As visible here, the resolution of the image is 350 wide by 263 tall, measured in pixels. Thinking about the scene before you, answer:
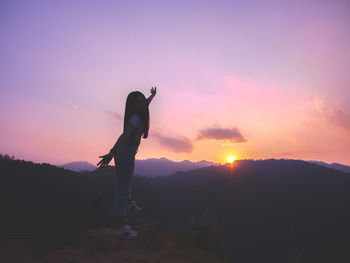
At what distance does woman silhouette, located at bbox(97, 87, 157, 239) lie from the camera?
11.0 feet

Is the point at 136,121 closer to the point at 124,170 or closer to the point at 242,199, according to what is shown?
the point at 124,170

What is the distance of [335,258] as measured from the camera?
6525 cm

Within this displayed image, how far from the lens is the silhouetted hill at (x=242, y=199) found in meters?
71.8

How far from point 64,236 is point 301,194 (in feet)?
452

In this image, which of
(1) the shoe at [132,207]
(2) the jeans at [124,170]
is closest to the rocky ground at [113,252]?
(1) the shoe at [132,207]

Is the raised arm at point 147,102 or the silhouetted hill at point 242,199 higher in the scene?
the raised arm at point 147,102

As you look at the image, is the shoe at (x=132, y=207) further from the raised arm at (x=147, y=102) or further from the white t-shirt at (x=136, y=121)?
the raised arm at (x=147, y=102)

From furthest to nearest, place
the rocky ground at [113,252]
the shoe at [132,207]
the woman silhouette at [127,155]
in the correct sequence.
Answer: the shoe at [132,207]
the woman silhouette at [127,155]
the rocky ground at [113,252]

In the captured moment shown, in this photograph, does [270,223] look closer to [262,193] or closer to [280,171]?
[262,193]

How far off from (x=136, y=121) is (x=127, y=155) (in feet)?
1.84

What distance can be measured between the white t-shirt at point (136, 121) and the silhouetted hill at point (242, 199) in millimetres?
42963

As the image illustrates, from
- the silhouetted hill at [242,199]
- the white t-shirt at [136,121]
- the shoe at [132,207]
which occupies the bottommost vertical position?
the silhouetted hill at [242,199]

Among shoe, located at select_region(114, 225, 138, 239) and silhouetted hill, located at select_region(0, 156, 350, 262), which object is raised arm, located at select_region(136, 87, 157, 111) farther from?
silhouetted hill, located at select_region(0, 156, 350, 262)

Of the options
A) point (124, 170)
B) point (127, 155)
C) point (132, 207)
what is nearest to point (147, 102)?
point (127, 155)
